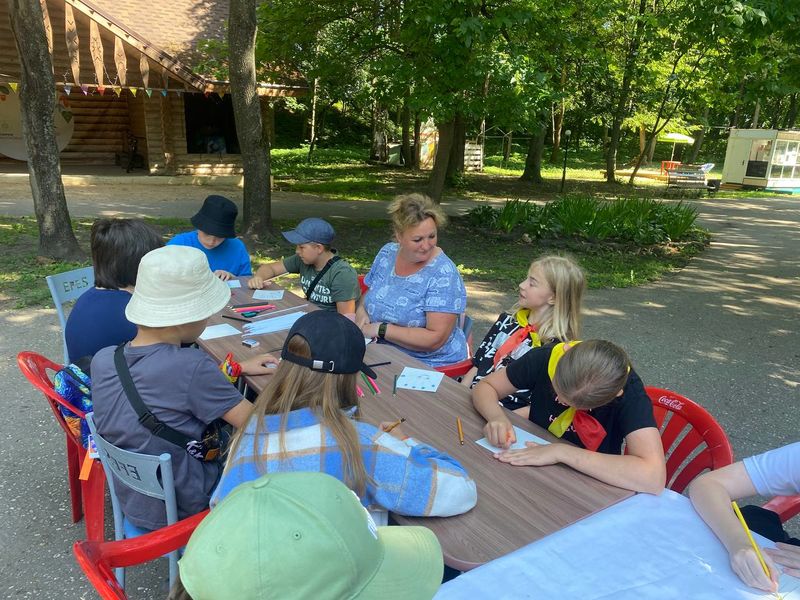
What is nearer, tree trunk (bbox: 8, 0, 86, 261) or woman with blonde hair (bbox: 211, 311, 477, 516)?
woman with blonde hair (bbox: 211, 311, 477, 516)

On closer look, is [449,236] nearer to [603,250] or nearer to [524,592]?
[603,250]

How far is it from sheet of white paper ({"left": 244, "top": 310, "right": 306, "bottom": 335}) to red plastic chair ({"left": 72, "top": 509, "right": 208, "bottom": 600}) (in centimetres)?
162

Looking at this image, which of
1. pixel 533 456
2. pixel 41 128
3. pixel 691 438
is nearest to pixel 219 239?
pixel 533 456

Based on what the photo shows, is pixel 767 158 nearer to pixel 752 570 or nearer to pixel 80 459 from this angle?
pixel 752 570

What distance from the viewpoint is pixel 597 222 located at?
32.4ft

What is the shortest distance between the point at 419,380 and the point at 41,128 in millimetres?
7048

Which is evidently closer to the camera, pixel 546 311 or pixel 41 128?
pixel 546 311

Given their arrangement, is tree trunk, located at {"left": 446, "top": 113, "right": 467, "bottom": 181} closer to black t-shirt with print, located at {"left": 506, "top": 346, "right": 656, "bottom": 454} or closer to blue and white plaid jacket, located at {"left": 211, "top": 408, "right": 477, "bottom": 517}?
black t-shirt with print, located at {"left": 506, "top": 346, "right": 656, "bottom": 454}

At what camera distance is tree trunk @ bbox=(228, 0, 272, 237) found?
8508 mm

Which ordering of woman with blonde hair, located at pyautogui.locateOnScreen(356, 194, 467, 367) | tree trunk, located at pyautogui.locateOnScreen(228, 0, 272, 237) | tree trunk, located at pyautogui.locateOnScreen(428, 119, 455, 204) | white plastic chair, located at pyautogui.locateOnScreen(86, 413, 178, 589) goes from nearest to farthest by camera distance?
white plastic chair, located at pyautogui.locateOnScreen(86, 413, 178, 589) → woman with blonde hair, located at pyautogui.locateOnScreen(356, 194, 467, 367) → tree trunk, located at pyautogui.locateOnScreen(228, 0, 272, 237) → tree trunk, located at pyautogui.locateOnScreen(428, 119, 455, 204)

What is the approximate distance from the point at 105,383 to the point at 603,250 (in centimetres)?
882

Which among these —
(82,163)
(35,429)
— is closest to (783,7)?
(35,429)

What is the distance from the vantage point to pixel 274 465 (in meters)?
1.60

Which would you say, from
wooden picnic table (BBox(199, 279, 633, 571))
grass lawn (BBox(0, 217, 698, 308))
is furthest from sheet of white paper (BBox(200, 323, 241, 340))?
grass lawn (BBox(0, 217, 698, 308))
